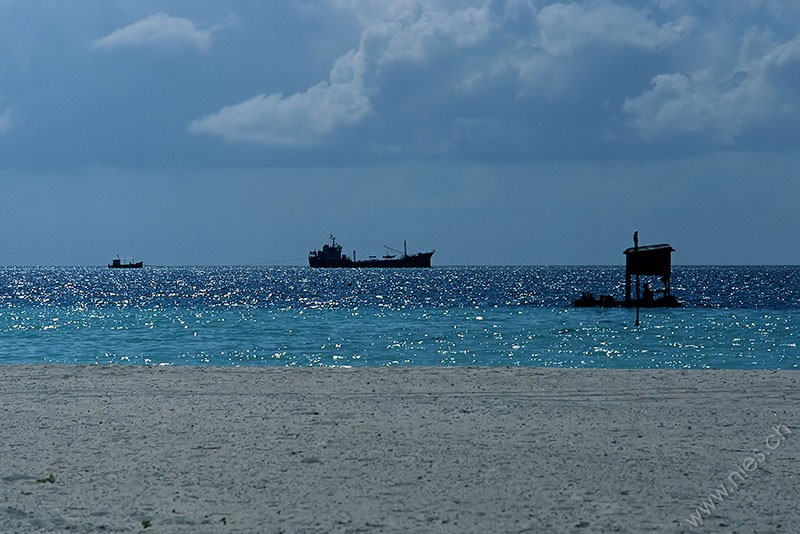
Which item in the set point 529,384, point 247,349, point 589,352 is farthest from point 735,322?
point 529,384

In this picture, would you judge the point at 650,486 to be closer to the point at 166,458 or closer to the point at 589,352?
the point at 166,458

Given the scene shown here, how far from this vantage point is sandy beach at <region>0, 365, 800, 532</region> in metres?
7.91

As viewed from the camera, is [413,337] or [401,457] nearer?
[401,457]
